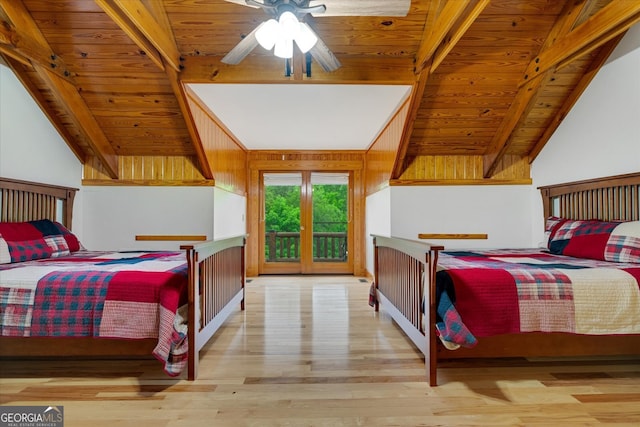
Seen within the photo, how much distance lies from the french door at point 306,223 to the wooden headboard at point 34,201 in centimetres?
273

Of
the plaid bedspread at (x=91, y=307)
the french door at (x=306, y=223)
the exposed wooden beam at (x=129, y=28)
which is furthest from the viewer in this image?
the french door at (x=306, y=223)

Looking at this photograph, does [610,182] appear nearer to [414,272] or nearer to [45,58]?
[414,272]

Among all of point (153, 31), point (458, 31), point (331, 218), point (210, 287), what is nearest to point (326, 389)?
point (210, 287)

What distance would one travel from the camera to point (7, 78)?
307 centimetres

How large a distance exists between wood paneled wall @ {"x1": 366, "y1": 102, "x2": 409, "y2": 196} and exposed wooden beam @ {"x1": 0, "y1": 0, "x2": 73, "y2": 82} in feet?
10.7

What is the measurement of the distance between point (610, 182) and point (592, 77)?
3.36ft

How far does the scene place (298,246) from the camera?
5.98 meters

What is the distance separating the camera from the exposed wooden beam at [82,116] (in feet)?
10.3

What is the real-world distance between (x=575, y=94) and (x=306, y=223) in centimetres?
396

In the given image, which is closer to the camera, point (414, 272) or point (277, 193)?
point (414, 272)

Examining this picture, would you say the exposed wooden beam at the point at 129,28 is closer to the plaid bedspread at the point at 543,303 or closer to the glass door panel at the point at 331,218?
the plaid bedspread at the point at 543,303

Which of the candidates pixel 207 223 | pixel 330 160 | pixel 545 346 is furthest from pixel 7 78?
pixel 545 346

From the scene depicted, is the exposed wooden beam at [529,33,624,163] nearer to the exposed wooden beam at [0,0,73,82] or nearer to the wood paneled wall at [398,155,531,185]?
the wood paneled wall at [398,155,531,185]

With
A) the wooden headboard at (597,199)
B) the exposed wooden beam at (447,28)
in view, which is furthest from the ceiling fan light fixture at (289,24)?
Result: the wooden headboard at (597,199)
